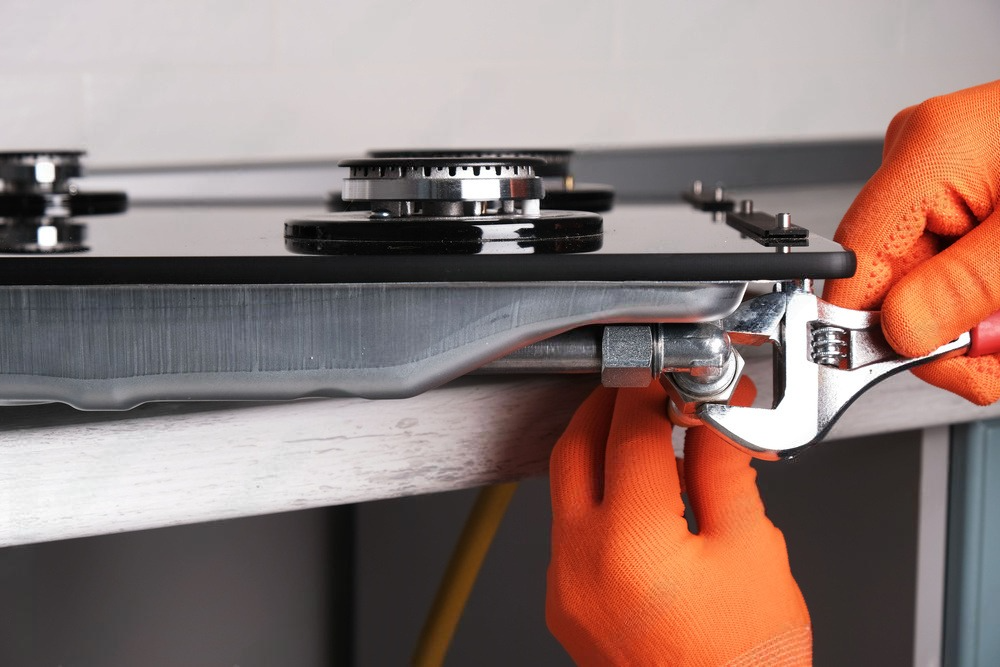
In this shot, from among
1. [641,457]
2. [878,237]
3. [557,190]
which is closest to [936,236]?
[878,237]

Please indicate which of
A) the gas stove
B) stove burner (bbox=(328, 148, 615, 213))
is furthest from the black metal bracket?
stove burner (bbox=(328, 148, 615, 213))

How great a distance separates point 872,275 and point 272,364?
241 mm

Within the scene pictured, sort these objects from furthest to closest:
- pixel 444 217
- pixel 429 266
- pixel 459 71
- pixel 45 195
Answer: pixel 459 71, pixel 45 195, pixel 444 217, pixel 429 266

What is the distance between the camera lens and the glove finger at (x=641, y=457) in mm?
432

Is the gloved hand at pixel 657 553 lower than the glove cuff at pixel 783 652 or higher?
higher

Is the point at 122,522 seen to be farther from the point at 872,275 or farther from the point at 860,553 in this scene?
the point at 860,553

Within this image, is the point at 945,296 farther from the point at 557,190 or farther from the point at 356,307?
the point at 557,190

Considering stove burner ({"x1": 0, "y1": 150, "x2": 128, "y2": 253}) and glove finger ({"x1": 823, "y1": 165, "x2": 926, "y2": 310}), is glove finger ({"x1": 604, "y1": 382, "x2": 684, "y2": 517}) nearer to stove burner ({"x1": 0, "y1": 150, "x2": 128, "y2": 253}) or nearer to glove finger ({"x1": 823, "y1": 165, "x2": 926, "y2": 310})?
glove finger ({"x1": 823, "y1": 165, "x2": 926, "y2": 310})

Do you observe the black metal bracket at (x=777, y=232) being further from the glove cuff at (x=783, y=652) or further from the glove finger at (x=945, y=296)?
the glove cuff at (x=783, y=652)

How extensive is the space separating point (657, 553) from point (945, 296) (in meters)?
0.15

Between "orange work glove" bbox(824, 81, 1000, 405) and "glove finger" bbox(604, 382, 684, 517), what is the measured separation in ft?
0.30

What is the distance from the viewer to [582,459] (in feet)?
1.48

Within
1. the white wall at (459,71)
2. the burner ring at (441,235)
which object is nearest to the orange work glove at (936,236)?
the burner ring at (441,235)

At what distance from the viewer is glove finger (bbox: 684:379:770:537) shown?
45 cm
